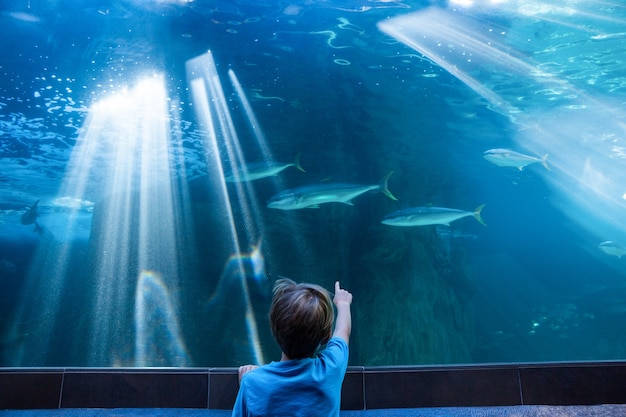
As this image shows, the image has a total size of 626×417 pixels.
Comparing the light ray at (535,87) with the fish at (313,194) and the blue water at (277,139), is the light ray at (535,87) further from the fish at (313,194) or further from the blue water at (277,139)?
the fish at (313,194)

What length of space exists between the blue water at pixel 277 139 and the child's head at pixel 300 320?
8298 millimetres

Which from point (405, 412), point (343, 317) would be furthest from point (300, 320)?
point (405, 412)

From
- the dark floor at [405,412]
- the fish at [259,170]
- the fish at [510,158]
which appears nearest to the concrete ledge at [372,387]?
the dark floor at [405,412]

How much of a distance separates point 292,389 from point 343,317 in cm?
43

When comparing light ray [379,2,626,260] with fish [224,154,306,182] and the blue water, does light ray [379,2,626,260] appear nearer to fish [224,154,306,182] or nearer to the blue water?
the blue water

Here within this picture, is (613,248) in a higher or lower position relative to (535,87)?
lower

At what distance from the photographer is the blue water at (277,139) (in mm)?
9523

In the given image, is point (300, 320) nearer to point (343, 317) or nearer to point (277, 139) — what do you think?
point (343, 317)

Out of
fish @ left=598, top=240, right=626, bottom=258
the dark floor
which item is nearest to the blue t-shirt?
the dark floor

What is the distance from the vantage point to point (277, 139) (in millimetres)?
13219

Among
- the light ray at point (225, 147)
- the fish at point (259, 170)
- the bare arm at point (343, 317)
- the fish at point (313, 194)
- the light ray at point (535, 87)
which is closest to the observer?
the bare arm at point (343, 317)

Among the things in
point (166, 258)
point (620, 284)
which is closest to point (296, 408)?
point (166, 258)

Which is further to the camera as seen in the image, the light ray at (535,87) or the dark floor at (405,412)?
the light ray at (535,87)

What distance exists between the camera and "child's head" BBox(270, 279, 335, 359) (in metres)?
1.55
